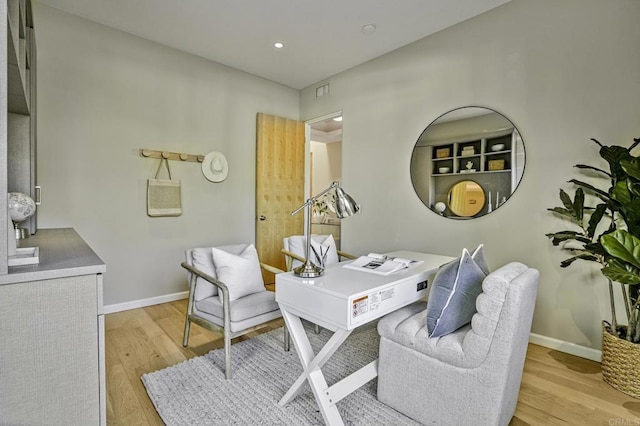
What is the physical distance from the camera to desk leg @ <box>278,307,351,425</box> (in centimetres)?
162

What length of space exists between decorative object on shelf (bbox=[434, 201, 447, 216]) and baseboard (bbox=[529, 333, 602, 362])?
1306 millimetres

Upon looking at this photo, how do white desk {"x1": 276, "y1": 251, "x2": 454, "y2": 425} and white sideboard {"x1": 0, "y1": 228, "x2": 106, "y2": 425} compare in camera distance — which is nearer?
white sideboard {"x1": 0, "y1": 228, "x2": 106, "y2": 425}

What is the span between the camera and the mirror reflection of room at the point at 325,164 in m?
6.37

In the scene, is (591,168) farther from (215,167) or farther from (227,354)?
(215,167)

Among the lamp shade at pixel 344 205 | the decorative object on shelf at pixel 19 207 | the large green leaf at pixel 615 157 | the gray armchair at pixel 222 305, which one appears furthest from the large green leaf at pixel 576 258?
the decorative object on shelf at pixel 19 207

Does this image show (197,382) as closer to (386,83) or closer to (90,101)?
(90,101)

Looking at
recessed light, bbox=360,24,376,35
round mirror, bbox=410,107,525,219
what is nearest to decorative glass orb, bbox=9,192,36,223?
recessed light, bbox=360,24,376,35

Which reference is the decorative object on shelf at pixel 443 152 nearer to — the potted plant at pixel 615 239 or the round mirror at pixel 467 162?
the round mirror at pixel 467 162

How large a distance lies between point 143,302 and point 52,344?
2.69 m

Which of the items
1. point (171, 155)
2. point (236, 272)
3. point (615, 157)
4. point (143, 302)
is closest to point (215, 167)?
point (171, 155)

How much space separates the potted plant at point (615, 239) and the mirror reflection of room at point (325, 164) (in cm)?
401

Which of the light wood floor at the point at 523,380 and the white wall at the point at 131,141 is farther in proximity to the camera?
the white wall at the point at 131,141

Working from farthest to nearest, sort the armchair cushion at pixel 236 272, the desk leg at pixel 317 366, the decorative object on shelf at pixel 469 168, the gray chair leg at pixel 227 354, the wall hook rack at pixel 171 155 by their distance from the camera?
1. the wall hook rack at pixel 171 155
2. the decorative object on shelf at pixel 469 168
3. the armchair cushion at pixel 236 272
4. the gray chair leg at pixel 227 354
5. the desk leg at pixel 317 366

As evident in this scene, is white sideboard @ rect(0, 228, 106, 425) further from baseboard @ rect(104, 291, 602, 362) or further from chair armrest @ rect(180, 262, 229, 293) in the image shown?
baseboard @ rect(104, 291, 602, 362)
